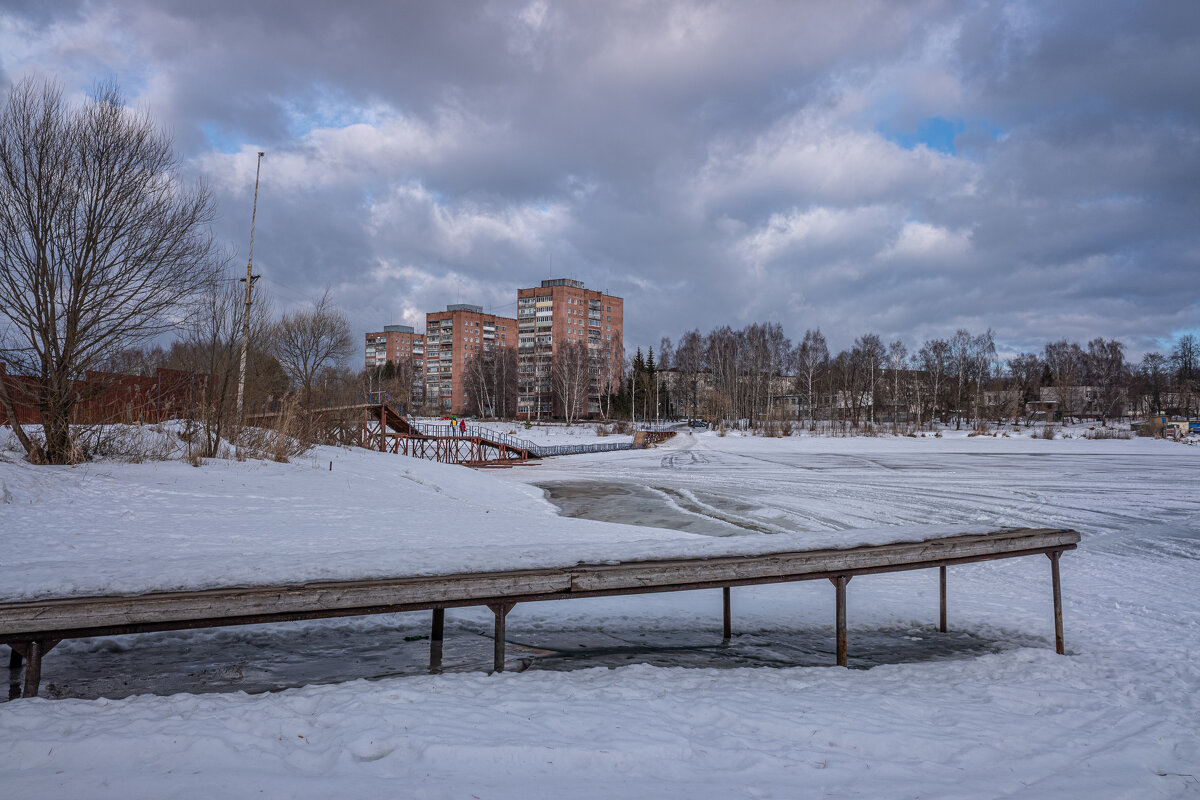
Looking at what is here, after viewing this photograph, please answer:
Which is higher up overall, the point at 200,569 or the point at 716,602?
the point at 200,569

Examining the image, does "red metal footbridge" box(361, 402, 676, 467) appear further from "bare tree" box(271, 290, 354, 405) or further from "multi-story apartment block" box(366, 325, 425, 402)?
"multi-story apartment block" box(366, 325, 425, 402)

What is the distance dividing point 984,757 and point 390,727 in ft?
9.25

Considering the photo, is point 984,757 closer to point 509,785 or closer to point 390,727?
point 509,785

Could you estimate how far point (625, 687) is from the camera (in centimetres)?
393

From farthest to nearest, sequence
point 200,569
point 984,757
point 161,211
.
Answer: point 161,211
point 200,569
point 984,757

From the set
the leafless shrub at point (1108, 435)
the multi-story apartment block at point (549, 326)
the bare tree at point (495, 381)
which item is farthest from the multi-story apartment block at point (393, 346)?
the leafless shrub at point (1108, 435)

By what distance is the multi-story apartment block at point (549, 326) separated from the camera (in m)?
100

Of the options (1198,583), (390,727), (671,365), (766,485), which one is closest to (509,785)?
(390,727)

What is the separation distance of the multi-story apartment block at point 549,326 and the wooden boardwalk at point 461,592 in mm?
90737

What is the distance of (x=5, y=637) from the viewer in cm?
329

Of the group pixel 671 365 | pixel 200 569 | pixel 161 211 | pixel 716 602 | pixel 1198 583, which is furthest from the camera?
pixel 671 365

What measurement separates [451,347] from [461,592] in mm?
116112

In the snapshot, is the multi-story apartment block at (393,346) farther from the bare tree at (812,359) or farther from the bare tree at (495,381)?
the bare tree at (812,359)

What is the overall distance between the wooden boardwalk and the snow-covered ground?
1.14ft
